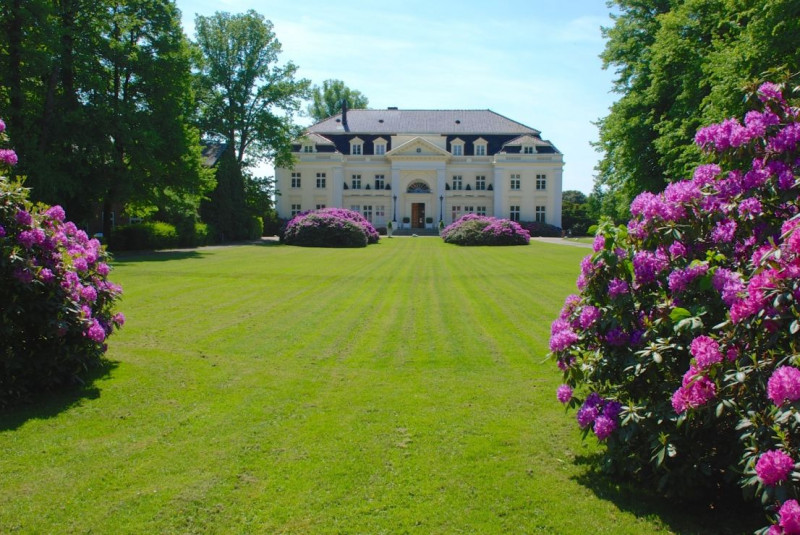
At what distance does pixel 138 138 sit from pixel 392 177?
40.2m

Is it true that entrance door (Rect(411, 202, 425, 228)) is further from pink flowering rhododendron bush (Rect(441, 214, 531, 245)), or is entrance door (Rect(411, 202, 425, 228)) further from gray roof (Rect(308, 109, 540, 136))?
pink flowering rhododendron bush (Rect(441, 214, 531, 245))

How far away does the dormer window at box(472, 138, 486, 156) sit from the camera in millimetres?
66938

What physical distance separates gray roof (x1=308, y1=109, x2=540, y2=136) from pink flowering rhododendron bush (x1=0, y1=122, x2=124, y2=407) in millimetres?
63083

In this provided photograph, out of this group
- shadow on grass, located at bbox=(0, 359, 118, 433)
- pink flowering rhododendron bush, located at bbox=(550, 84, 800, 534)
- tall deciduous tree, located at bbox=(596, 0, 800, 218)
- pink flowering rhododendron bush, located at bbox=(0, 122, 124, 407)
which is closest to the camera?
pink flowering rhododendron bush, located at bbox=(550, 84, 800, 534)

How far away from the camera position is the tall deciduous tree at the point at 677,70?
15.9 metres

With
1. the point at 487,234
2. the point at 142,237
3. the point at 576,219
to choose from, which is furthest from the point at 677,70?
the point at 576,219

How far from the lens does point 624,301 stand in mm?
4551

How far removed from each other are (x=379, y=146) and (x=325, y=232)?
96.7 feet

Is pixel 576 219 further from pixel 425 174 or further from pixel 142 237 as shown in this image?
pixel 142 237

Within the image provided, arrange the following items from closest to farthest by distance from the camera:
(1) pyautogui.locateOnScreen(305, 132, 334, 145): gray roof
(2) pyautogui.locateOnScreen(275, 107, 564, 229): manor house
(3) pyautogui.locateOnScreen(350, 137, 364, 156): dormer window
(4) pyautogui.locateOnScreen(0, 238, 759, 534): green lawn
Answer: (4) pyautogui.locateOnScreen(0, 238, 759, 534): green lawn → (2) pyautogui.locateOnScreen(275, 107, 564, 229): manor house → (1) pyautogui.locateOnScreen(305, 132, 334, 145): gray roof → (3) pyautogui.locateOnScreen(350, 137, 364, 156): dormer window

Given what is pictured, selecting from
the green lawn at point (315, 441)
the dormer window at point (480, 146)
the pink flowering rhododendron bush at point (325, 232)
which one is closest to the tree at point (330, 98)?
the dormer window at point (480, 146)

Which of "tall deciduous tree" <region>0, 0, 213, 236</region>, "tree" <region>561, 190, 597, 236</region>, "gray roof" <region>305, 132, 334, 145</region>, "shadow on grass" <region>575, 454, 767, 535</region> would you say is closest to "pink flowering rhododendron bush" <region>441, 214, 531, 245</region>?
"tall deciduous tree" <region>0, 0, 213, 236</region>

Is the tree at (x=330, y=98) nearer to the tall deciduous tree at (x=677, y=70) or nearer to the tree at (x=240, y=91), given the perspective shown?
the tree at (x=240, y=91)

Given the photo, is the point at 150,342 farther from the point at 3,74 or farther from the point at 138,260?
→ the point at 3,74
